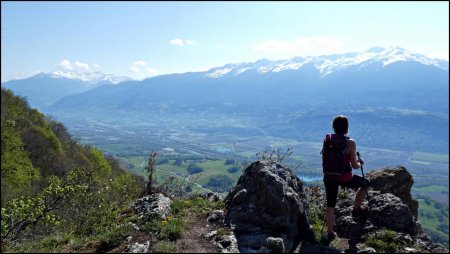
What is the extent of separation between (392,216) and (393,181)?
3.72 metres

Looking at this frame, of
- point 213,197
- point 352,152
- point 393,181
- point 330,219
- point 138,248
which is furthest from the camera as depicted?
point 393,181

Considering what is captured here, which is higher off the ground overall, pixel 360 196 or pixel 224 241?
pixel 360 196

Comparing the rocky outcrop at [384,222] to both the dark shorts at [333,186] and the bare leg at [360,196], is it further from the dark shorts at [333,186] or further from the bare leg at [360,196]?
the dark shorts at [333,186]

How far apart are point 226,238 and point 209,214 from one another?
2222 millimetres

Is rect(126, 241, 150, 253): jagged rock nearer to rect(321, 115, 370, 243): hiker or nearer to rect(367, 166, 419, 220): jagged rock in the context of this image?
rect(321, 115, 370, 243): hiker

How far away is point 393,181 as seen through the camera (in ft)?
51.4

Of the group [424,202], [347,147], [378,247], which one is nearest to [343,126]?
[347,147]

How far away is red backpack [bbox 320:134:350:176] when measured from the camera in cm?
1069

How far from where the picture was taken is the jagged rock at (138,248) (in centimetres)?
932

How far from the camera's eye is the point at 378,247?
1065 centimetres

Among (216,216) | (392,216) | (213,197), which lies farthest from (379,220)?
(213,197)

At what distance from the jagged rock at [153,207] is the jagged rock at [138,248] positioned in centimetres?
194

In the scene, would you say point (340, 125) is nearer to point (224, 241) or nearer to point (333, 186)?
point (333, 186)

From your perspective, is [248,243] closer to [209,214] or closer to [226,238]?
[226,238]
